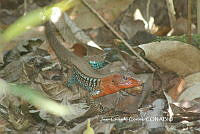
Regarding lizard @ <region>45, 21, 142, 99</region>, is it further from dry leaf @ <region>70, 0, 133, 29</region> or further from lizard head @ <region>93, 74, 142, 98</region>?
dry leaf @ <region>70, 0, 133, 29</region>

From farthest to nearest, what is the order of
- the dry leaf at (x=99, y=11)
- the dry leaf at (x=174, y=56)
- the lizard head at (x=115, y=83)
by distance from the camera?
the dry leaf at (x=99, y=11) → the dry leaf at (x=174, y=56) → the lizard head at (x=115, y=83)

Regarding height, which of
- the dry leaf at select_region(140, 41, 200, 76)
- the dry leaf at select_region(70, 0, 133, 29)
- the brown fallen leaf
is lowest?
the brown fallen leaf

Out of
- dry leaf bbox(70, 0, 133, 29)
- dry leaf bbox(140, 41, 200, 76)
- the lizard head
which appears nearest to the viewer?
the lizard head

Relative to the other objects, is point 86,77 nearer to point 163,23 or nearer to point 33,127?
point 33,127

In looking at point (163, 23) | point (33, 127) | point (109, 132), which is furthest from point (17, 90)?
point (163, 23)

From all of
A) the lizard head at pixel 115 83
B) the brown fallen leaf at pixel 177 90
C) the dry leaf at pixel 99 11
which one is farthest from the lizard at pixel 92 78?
the dry leaf at pixel 99 11

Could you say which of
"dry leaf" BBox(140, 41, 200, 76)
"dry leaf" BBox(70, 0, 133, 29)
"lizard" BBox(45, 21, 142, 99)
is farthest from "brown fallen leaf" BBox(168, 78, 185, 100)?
"dry leaf" BBox(70, 0, 133, 29)

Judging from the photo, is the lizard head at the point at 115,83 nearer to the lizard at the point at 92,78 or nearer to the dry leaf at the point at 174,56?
the lizard at the point at 92,78
